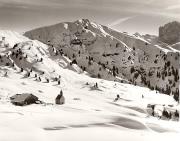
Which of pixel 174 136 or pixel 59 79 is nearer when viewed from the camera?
pixel 174 136

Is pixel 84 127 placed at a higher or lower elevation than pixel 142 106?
Result: higher

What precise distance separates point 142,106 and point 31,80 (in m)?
63.9

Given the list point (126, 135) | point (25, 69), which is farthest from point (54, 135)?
point (25, 69)

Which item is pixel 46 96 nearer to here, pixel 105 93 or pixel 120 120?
pixel 105 93

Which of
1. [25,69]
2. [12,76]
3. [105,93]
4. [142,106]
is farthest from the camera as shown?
[25,69]

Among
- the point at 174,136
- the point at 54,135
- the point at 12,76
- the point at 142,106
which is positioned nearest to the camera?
the point at 54,135

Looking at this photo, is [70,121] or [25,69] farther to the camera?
[25,69]

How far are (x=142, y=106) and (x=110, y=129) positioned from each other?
114662 millimetres

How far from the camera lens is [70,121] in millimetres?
20484

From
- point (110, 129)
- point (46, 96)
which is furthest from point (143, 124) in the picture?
point (46, 96)

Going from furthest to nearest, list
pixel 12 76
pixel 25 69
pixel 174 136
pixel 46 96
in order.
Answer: pixel 25 69, pixel 12 76, pixel 46 96, pixel 174 136

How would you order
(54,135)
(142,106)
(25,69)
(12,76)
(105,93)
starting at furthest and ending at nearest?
1. (25,69)
2. (12,76)
3. (105,93)
4. (142,106)
5. (54,135)

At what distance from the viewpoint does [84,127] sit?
63.6 ft

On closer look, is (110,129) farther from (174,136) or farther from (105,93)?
(105,93)
